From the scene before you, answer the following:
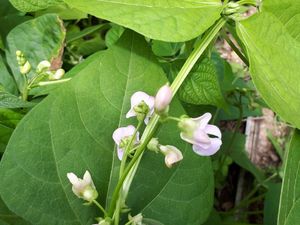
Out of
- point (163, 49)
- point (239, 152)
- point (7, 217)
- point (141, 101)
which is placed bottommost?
point (239, 152)

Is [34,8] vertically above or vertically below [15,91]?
above

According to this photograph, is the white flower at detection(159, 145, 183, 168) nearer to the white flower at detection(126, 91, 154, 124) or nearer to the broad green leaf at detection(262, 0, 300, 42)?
the white flower at detection(126, 91, 154, 124)

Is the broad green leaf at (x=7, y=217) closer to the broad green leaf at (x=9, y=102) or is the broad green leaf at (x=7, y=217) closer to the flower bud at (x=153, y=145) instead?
the broad green leaf at (x=9, y=102)

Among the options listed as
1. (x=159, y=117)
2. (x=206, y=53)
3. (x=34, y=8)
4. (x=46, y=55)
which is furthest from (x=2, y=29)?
(x=159, y=117)

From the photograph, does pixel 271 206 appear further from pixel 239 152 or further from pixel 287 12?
pixel 287 12

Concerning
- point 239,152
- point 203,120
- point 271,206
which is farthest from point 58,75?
point 239,152

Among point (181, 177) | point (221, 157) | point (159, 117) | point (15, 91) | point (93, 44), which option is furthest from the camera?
point (221, 157)

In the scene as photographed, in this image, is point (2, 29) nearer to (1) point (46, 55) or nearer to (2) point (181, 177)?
(1) point (46, 55)
